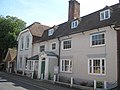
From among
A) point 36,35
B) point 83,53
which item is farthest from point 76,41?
point 36,35

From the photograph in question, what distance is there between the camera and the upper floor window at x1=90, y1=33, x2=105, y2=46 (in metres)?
18.4

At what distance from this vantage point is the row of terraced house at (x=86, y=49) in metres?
17.1

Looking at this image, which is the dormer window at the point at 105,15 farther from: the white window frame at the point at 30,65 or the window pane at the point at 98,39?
the white window frame at the point at 30,65

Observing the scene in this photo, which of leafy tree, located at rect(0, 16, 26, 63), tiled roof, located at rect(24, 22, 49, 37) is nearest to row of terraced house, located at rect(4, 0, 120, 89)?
tiled roof, located at rect(24, 22, 49, 37)

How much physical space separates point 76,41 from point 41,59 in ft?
21.8

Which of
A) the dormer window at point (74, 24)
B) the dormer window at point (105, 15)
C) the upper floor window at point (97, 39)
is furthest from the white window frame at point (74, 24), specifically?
the upper floor window at point (97, 39)

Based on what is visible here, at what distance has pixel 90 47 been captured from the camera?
1962 cm

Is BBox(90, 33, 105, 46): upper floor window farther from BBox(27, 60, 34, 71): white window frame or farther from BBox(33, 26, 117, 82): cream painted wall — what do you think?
BBox(27, 60, 34, 71): white window frame

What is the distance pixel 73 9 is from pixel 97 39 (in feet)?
34.4

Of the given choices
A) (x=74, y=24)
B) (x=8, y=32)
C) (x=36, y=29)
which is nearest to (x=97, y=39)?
(x=74, y=24)

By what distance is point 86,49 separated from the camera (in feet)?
66.3

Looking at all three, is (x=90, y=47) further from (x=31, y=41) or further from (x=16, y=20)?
(x=16, y=20)

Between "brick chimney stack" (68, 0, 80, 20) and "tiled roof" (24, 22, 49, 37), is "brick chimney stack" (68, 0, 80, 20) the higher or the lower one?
the higher one

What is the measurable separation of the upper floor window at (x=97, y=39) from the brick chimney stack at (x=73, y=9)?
9331 millimetres
